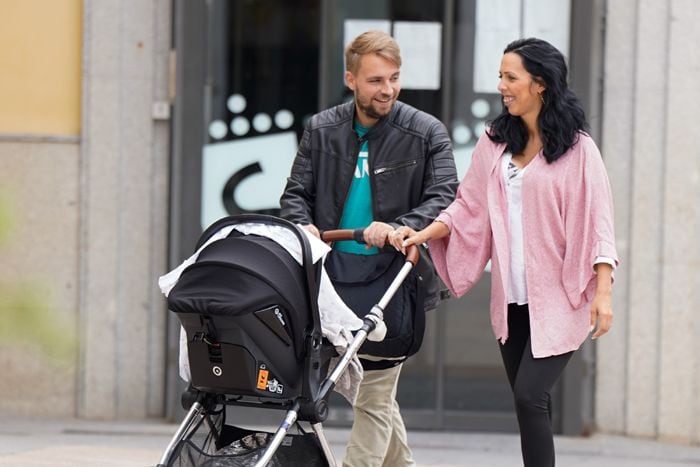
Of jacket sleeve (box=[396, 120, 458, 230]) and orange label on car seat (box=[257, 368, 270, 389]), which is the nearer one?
orange label on car seat (box=[257, 368, 270, 389])

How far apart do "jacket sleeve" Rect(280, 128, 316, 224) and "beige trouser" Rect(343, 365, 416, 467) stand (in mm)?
686

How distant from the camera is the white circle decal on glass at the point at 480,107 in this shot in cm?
795

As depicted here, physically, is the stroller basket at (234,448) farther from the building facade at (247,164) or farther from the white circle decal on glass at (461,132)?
the white circle decal on glass at (461,132)

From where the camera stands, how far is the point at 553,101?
→ 195 inches

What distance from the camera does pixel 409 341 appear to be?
17.0ft

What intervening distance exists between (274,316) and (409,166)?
3.80 ft

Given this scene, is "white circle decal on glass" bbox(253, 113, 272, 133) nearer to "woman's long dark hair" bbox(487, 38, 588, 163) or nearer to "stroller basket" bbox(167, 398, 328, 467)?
"woman's long dark hair" bbox(487, 38, 588, 163)

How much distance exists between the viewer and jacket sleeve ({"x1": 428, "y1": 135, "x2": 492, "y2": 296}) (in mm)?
5105

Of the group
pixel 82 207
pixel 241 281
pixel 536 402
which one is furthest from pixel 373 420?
pixel 82 207

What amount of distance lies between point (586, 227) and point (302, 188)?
1.19 m

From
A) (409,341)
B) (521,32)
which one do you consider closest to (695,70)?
(521,32)

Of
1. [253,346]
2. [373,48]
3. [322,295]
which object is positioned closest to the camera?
[253,346]

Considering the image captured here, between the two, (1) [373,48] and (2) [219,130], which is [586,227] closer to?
(1) [373,48]

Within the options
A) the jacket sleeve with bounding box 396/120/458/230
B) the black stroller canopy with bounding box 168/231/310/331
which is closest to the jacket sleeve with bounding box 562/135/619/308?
the jacket sleeve with bounding box 396/120/458/230
